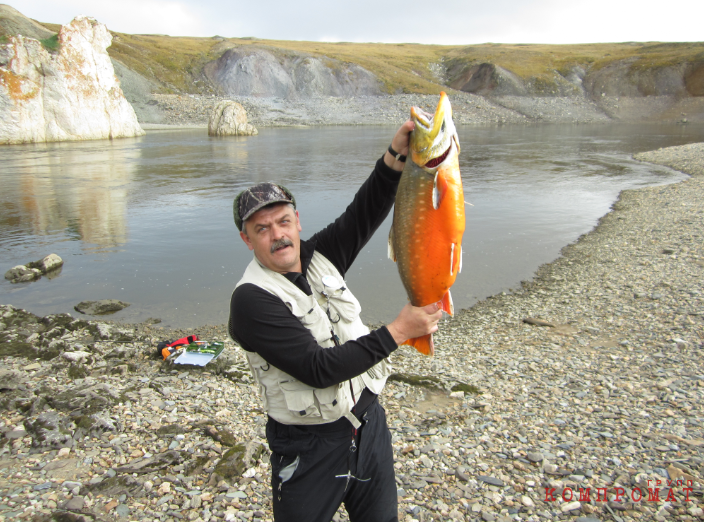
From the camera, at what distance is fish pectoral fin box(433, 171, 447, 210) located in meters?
2.43

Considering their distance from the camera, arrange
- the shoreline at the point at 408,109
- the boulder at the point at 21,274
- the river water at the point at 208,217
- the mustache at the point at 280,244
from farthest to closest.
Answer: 1. the shoreline at the point at 408,109
2. the boulder at the point at 21,274
3. the river water at the point at 208,217
4. the mustache at the point at 280,244

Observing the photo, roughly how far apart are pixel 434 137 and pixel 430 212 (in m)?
0.41

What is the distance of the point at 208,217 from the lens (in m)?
17.5

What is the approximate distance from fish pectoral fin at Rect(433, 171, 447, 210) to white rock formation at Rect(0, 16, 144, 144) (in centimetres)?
4931

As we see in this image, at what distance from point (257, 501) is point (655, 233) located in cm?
1447

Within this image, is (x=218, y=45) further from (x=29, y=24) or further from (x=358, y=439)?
(x=358, y=439)

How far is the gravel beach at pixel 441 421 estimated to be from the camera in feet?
13.3

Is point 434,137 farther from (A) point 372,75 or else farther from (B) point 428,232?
(A) point 372,75

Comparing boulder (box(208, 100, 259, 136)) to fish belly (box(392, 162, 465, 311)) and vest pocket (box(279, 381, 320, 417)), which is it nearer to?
fish belly (box(392, 162, 465, 311))

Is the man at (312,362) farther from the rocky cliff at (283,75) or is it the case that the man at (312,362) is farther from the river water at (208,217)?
the rocky cliff at (283,75)

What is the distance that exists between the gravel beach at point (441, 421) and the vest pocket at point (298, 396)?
81.1 inches

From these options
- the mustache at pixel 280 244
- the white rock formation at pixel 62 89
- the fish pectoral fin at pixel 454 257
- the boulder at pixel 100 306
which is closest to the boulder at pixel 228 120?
the white rock formation at pixel 62 89

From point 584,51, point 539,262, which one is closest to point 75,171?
point 539,262

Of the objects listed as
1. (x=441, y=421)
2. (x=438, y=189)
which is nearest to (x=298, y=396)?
(x=438, y=189)
